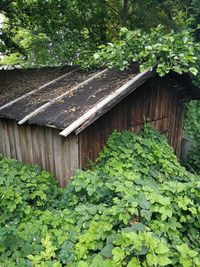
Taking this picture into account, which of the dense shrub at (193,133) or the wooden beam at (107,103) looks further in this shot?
the dense shrub at (193,133)

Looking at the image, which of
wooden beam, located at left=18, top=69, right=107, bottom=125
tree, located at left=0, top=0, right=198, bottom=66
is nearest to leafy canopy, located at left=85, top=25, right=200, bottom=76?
wooden beam, located at left=18, top=69, right=107, bottom=125

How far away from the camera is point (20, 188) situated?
15.0 ft

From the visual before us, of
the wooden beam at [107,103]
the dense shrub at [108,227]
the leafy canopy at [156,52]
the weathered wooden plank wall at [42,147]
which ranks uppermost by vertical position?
the leafy canopy at [156,52]

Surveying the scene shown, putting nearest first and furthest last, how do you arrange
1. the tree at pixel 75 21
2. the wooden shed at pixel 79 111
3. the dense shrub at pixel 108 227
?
the dense shrub at pixel 108 227
the wooden shed at pixel 79 111
the tree at pixel 75 21

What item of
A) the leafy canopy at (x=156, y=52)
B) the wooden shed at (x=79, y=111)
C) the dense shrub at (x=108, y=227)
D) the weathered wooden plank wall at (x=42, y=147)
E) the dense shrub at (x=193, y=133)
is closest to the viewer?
the dense shrub at (x=108, y=227)

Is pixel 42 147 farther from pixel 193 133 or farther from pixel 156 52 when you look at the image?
pixel 193 133

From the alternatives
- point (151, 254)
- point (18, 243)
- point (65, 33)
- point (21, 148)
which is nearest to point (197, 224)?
point (151, 254)

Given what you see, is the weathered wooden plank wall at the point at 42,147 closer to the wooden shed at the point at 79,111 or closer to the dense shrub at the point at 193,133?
the wooden shed at the point at 79,111

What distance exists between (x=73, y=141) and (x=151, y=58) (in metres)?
2.43

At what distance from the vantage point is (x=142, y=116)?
6238mm

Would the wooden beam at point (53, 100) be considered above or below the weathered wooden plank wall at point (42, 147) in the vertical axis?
above

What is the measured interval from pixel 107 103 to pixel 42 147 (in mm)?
1957

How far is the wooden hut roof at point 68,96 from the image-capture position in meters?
4.51

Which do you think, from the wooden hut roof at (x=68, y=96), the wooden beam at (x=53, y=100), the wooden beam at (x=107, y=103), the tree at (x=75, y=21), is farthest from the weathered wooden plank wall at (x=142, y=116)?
the tree at (x=75, y=21)
